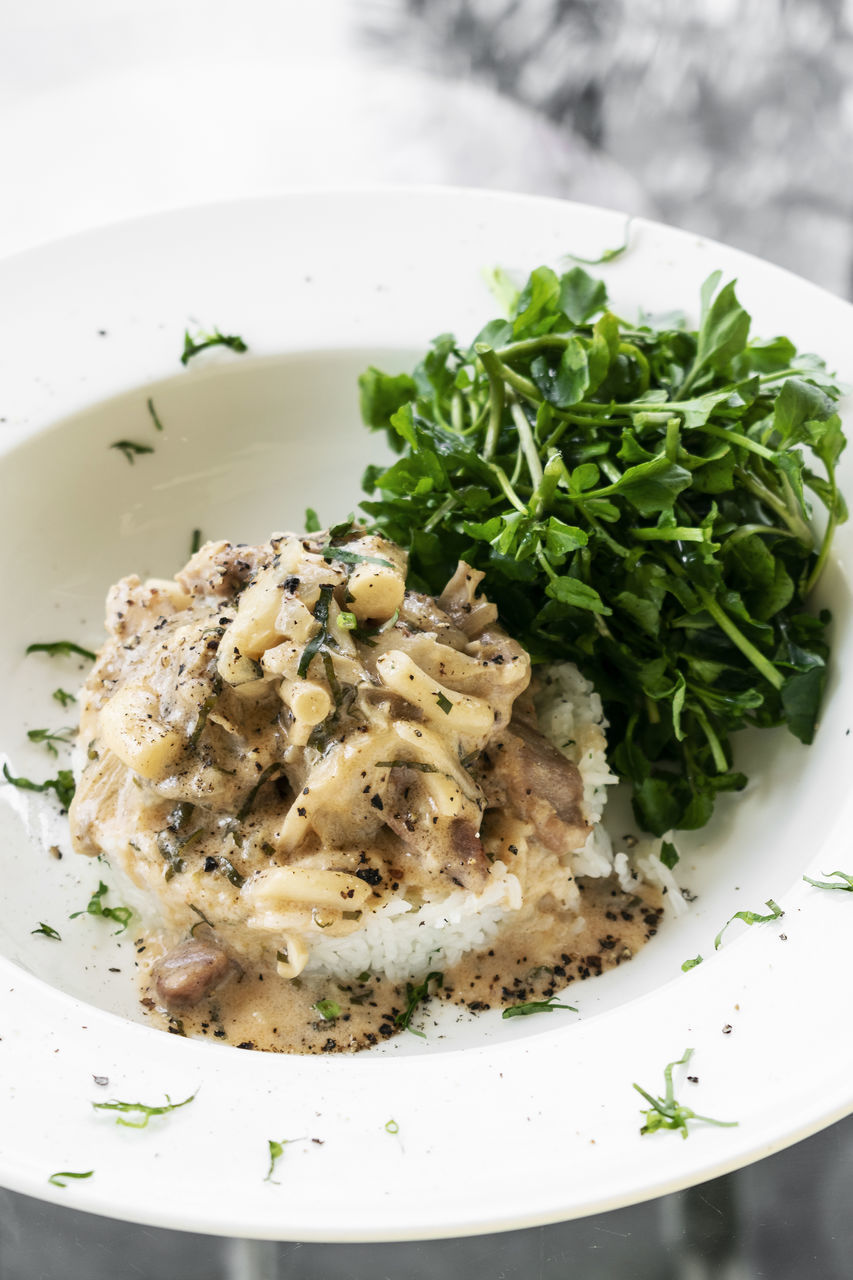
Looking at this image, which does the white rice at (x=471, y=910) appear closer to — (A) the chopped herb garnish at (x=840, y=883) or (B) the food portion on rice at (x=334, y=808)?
(B) the food portion on rice at (x=334, y=808)

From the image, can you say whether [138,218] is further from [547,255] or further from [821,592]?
[821,592]

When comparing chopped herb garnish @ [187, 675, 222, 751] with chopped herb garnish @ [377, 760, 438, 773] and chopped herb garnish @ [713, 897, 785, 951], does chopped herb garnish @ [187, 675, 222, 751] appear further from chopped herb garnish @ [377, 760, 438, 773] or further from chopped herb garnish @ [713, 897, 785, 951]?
chopped herb garnish @ [713, 897, 785, 951]

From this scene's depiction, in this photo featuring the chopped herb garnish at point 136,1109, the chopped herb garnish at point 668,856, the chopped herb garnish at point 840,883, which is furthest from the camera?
the chopped herb garnish at point 668,856

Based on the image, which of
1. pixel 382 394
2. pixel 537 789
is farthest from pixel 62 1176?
pixel 382 394

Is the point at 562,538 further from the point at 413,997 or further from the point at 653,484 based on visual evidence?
the point at 413,997

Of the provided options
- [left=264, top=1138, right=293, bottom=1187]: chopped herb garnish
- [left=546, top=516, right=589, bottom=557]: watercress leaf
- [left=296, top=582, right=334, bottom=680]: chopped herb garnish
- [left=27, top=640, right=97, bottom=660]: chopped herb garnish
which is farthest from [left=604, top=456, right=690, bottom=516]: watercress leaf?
[left=27, top=640, right=97, bottom=660]: chopped herb garnish

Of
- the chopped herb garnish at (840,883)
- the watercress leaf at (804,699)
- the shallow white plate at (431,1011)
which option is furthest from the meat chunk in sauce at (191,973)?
the watercress leaf at (804,699)
